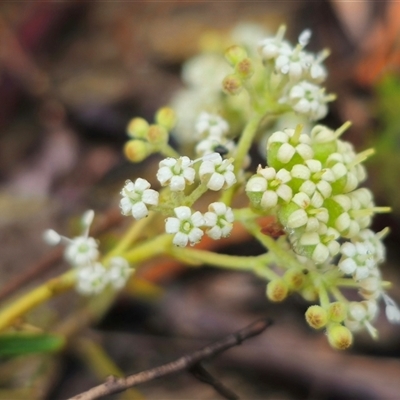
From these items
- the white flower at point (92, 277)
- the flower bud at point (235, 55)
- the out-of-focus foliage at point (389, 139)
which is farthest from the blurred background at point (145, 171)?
the flower bud at point (235, 55)

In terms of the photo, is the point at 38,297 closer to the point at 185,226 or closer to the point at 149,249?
the point at 149,249

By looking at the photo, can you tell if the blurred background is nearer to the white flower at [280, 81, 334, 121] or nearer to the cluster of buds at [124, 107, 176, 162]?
the cluster of buds at [124, 107, 176, 162]

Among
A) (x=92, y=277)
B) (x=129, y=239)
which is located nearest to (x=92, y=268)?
(x=92, y=277)

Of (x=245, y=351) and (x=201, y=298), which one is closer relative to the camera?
(x=245, y=351)

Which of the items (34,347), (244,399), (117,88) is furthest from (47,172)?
(244,399)

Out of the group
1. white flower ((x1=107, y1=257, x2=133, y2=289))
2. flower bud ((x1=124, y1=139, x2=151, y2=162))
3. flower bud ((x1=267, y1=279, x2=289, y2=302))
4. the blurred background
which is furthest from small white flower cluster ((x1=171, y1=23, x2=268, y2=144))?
flower bud ((x1=267, y1=279, x2=289, y2=302))

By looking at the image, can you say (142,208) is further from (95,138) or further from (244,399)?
(95,138)

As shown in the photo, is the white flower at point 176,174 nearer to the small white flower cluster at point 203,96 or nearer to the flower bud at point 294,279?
the flower bud at point 294,279
